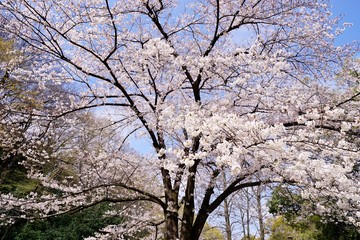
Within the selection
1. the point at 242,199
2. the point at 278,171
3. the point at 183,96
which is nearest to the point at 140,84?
the point at 183,96

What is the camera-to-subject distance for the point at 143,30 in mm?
5996

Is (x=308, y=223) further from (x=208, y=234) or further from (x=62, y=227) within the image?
(x=62, y=227)

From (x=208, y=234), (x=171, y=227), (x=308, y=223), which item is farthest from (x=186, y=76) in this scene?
(x=208, y=234)

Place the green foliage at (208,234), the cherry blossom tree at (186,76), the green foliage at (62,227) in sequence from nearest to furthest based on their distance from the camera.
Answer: the cherry blossom tree at (186,76) → the green foliage at (62,227) → the green foliage at (208,234)

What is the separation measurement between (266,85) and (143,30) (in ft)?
8.19

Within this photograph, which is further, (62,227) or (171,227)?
(62,227)

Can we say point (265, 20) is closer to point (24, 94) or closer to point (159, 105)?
point (159, 105)

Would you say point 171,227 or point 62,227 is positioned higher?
point 62,227

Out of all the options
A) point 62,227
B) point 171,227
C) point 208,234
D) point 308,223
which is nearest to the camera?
point 171,227

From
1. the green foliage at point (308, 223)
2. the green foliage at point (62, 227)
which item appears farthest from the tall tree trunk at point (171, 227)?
the green foliage at point (62, 227)

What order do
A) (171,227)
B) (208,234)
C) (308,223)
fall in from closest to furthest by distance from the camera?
(171,227), (308,223), (208,234)

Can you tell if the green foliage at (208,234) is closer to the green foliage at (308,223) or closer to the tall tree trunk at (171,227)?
the green foliage at (308,223)

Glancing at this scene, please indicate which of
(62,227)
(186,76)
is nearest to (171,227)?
(186,76)

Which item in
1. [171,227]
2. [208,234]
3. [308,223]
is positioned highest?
[208,234]
